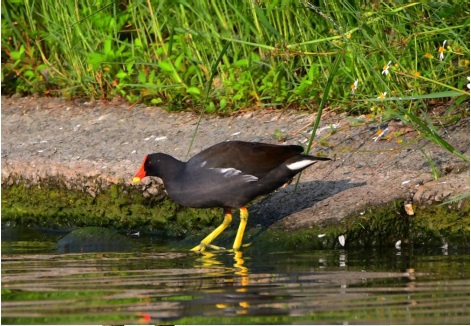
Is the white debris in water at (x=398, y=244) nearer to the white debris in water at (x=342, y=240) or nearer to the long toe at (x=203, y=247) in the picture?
the white debris in water at (x=342, y=240)

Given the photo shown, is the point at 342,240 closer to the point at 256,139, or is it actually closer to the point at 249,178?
the point at 249,178

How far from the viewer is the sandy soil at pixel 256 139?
723 centimetres

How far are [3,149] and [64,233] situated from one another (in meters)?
1.22

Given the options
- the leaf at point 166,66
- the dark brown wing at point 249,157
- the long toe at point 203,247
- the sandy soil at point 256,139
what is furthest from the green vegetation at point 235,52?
the long toe at point 203,247

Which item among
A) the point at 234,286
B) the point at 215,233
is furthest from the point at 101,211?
the point at 234,286

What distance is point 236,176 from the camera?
24.1 ft

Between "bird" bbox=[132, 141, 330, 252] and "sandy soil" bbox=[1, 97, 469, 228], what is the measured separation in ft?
0.75

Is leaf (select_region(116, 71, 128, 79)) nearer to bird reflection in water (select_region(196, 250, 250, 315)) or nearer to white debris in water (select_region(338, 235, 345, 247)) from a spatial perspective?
bird reflection in water (select_region(196, 250, 250, 315))

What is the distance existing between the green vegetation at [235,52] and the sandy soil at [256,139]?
0.18 metres

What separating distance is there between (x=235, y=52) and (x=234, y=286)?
377 centimetres

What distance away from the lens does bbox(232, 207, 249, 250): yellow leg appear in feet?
23.5

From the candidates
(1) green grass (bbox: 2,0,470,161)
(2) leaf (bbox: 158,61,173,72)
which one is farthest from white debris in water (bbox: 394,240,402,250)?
(2) leaf (bbox: 158,61,173,72)

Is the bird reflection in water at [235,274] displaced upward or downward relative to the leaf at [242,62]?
upward

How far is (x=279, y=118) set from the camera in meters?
8.83
